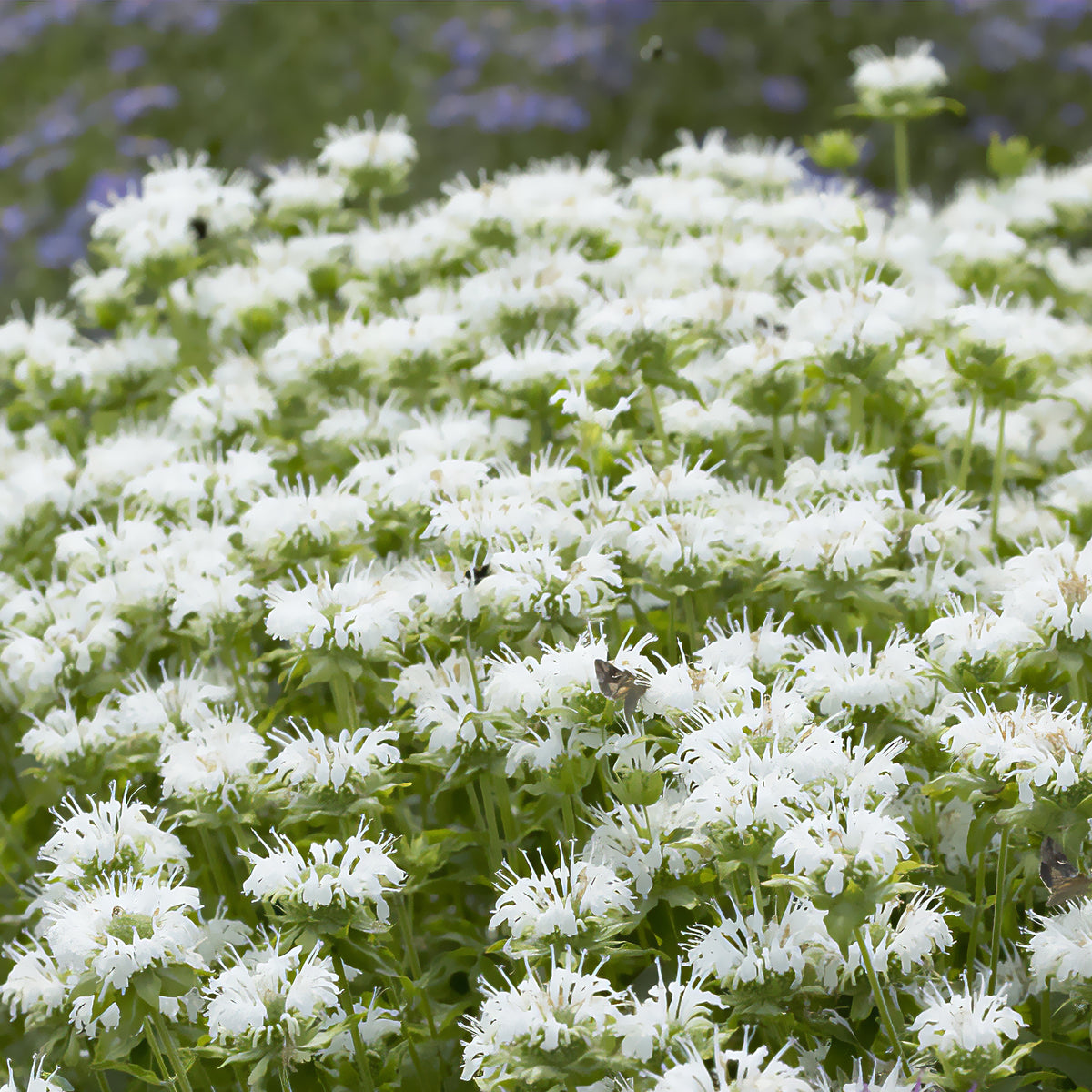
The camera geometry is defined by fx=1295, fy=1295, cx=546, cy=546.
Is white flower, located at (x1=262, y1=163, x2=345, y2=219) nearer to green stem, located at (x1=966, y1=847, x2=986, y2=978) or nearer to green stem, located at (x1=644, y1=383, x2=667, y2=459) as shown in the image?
green stem, located at (x1=644, y1=383, x2=667, y2=459)

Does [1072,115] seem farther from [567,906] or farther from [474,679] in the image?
[567,906]

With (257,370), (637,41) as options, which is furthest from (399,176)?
(637,41)

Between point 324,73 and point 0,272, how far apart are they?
3.13 metres

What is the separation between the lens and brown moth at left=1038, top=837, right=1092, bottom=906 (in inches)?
85.6

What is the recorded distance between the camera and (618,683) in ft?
7.65

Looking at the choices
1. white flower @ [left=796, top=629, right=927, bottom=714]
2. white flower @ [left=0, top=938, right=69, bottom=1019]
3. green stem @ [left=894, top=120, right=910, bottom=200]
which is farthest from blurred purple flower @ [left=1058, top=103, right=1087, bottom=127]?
white flower @ [left=0, top=938, right=69, bottom=1019]

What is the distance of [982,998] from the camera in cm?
201

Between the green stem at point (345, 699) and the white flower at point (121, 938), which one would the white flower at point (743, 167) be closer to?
the green stem at point (345, 699)

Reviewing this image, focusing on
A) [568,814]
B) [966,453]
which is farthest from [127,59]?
[568,814]

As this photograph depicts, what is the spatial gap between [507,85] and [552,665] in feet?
25.0

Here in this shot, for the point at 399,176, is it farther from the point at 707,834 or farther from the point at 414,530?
the point at 707,834

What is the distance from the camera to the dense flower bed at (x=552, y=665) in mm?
2148

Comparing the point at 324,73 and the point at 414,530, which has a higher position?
the point at 324,73

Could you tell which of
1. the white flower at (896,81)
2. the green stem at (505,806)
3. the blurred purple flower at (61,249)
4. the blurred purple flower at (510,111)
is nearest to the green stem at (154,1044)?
the green stem at (505,806)
